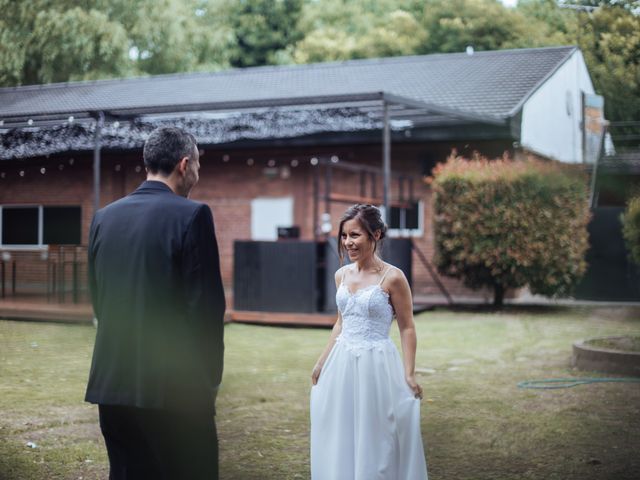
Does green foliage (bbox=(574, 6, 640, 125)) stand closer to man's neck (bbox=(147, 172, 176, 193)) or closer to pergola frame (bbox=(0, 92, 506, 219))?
pergola frame (bbox=(0, 92, 506, 219))

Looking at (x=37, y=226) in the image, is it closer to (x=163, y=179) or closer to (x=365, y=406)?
(x=163, y=179)

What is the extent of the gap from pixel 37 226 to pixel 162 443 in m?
2.22

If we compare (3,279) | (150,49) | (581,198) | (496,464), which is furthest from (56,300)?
(581,198)

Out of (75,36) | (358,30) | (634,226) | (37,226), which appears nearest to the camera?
(37,226)

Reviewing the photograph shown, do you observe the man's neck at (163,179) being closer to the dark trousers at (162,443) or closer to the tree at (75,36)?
the dark trousers at (162,443)

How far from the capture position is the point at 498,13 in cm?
2172

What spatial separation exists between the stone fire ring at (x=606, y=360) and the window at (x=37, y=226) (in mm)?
5281

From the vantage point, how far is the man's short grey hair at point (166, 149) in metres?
3.11

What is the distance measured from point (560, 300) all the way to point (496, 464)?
12435mm

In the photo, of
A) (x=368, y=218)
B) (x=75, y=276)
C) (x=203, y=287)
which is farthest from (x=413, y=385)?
(x=75, y=276)

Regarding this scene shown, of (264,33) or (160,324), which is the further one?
(264,33)

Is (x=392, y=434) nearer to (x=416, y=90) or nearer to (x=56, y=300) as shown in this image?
(x=56, y=300)

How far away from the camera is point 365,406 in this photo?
396 cm

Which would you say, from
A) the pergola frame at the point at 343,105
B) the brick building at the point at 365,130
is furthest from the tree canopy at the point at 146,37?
the brick building at the point at 365,130
